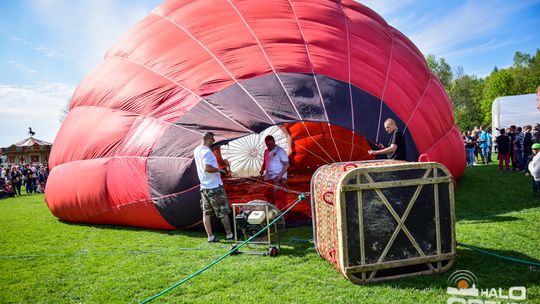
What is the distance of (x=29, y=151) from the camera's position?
124 ft

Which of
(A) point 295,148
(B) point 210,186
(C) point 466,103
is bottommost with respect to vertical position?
(B) point 210,186

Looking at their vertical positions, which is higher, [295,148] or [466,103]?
[466,103]

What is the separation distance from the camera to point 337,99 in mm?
5453

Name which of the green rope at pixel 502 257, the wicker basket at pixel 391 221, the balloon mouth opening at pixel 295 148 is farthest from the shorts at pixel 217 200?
the balloon mouth opening at pixel 295 148

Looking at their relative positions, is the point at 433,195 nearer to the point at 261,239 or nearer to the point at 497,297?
the point at 497,297

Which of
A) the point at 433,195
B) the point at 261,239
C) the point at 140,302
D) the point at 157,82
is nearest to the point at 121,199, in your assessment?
the point at 157,82

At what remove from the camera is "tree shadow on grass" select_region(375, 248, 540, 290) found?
321 centimetres

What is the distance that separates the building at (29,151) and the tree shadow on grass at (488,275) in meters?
40.1

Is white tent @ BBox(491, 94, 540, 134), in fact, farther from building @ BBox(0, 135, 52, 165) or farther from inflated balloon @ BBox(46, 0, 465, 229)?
building @ BBox(0, 135, 52, 165)

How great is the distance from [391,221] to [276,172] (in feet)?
9.60

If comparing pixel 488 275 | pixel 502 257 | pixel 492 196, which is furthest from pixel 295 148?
pixel 488 275

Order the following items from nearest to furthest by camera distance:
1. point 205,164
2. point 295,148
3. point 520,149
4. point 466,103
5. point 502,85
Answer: point 205,164 < point 295,148 < point 520,149 < point 502,85 < point 466,103

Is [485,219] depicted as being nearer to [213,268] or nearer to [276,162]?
[276,162]

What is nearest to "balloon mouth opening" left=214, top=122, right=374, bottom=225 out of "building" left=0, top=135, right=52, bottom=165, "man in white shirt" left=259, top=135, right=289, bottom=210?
"man in white shirt" left=259, top=135, right=289, bottom=210
